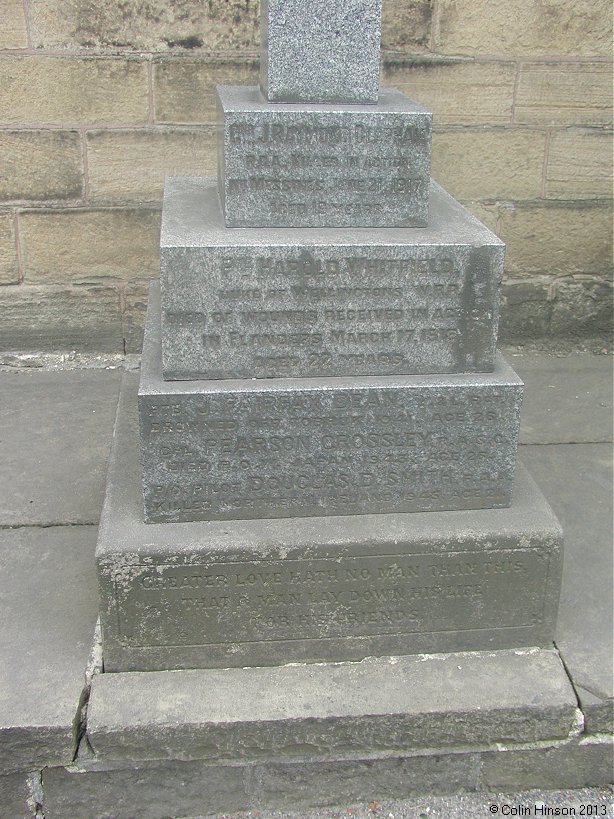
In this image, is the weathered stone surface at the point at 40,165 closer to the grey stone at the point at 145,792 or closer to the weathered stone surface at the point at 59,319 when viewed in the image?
the weathered stone surface at the point at 59,319

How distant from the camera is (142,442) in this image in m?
2.51

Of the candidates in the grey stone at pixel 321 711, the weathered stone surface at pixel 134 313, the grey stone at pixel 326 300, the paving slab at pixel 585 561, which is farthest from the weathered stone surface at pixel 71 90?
the grey stone at pixel 321 711

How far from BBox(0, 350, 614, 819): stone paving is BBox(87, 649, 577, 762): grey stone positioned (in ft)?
0.25

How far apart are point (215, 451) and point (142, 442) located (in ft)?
0.67

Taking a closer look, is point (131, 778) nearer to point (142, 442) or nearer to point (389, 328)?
point (142, 442)

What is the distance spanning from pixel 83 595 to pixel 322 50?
1.78 meters

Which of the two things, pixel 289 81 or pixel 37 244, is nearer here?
pixel 289 81

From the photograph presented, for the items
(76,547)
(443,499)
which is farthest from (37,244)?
(443,499)

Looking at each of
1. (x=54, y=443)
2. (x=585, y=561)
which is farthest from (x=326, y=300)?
(x=54, y=443)

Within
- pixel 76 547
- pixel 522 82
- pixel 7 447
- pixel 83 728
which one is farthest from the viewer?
pixel 522 82

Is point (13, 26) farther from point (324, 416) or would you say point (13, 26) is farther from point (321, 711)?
point (321, 711)

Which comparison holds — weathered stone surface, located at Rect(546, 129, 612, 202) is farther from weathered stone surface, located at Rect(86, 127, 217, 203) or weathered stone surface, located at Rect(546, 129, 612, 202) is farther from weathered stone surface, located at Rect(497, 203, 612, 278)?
weathered stone surface, located at Rect(86, 127, 217, 203)

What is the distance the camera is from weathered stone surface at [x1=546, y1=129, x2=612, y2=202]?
4.50 meters

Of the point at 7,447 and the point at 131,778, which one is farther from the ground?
the point at 7,447
